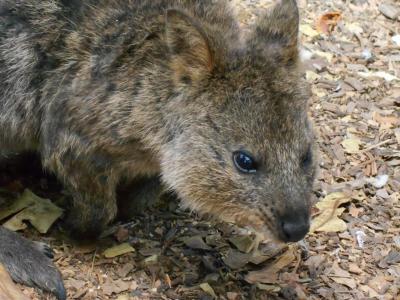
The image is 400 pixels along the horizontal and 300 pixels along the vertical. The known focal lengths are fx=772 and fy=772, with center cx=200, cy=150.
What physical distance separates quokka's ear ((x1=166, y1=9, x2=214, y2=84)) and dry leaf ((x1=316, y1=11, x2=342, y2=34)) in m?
3.46

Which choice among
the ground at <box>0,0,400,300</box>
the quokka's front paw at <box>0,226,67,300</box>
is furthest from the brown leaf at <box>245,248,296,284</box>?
the quokka's front paw at <box>0,226,67,300</box>

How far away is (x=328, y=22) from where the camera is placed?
8375 mm

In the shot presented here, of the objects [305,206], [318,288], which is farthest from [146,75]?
[318,288]

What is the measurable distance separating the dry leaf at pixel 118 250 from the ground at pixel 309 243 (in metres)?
0.01

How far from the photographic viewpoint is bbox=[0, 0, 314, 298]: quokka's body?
502cm

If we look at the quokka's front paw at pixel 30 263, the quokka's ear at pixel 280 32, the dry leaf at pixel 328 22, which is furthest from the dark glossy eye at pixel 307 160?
the dry leaf at pixel 328 22

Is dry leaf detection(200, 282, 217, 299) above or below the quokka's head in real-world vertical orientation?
→ below

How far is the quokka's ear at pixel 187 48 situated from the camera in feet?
16.3

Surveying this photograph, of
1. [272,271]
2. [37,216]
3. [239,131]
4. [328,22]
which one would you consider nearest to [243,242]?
[272,271]

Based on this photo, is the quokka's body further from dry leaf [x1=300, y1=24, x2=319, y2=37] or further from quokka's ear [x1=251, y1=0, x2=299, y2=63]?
dry leaf [x1=300, y1=24, x2=319, y2=37]

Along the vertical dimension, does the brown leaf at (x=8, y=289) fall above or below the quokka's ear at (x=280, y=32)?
below

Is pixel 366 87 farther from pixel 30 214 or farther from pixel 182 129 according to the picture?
pixel 30 214

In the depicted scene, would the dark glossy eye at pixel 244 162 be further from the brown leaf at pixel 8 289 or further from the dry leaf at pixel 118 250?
the brown leaf at pixel 8 289

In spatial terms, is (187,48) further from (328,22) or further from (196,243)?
(328,22)
